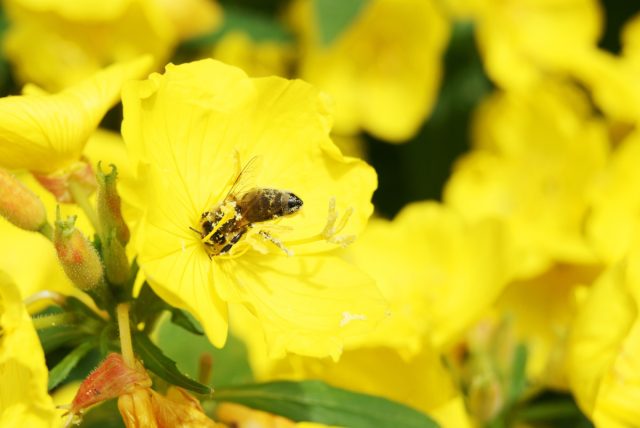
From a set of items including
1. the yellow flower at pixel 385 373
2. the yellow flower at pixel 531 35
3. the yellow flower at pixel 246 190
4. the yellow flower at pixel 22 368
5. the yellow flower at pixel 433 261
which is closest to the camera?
the yellow flower at pixel 22 368

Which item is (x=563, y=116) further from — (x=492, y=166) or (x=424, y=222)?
(x=424, y=222)

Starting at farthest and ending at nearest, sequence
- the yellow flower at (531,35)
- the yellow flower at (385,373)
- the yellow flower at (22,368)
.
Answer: the yellow flower at (531,35) < the yellow flower at (385,373) < the yellow flower at (22,368)

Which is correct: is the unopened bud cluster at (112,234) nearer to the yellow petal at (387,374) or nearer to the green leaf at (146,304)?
the green leaf at (146,304)

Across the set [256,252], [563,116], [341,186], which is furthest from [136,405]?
[563,116]

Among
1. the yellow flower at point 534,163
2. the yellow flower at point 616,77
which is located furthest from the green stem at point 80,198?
the yellow flower at point 616,77

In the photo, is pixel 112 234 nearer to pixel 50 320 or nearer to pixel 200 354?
pixel 50 320

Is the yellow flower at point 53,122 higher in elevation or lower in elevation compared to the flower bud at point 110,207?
higher

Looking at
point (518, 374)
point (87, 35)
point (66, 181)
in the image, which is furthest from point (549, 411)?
point (87, 35)
